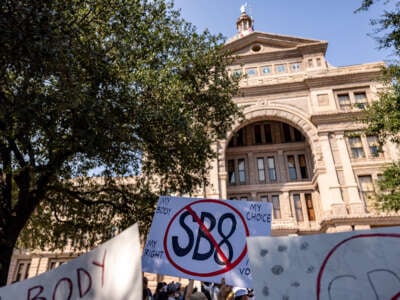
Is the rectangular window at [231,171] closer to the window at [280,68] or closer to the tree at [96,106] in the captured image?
the window at [280,68]

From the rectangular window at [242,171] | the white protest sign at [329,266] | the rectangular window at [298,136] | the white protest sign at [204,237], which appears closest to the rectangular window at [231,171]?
the rectangular window at [242,171]

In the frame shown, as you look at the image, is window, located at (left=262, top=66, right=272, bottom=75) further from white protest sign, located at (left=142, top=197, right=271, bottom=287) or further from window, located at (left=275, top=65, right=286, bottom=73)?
white protest sign, located at (left=142, top=197, right=271, bottom=287)

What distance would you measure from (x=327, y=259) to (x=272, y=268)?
1.68ft

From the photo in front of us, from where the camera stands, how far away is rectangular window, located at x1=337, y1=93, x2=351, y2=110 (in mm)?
→ 24345

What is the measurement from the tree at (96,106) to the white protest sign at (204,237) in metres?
A: 4.21

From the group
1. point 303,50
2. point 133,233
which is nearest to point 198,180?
point 133,233

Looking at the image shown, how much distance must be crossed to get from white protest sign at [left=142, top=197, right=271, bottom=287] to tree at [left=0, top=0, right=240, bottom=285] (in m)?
4.21

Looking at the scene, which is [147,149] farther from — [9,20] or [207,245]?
[207,245]

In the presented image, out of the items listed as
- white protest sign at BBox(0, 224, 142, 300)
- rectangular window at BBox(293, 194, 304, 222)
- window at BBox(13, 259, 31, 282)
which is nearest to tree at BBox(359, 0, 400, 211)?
white protest sign at BBox(0, 224, 142, 300)

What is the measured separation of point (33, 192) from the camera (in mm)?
9078

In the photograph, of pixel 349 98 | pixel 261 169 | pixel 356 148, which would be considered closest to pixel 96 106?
pixel 261 169

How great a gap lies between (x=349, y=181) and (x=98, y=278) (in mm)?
22495

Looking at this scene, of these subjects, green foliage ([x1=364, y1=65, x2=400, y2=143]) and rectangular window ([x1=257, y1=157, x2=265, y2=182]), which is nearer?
green foliage ([x1=364, y1=65, x2=400, y2=143])

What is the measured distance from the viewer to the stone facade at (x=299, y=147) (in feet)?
71.2
